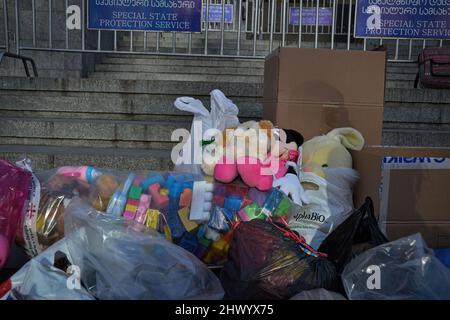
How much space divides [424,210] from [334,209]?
0.46 metres

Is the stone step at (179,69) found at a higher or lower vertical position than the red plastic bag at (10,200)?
higher

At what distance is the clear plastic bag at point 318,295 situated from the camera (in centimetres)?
157

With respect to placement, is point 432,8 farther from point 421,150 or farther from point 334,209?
point 334,209

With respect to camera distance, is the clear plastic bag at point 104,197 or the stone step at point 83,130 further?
the stone step at point 83,130

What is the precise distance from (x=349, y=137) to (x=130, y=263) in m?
1.72

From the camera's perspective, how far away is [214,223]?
2.07m

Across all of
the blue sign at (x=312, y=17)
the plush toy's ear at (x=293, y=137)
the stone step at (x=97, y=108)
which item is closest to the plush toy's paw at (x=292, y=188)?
the plush toy's ear at (x=293, y=137)

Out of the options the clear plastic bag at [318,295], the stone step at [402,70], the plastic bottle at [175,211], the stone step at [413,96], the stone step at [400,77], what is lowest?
the clear plastic bag at [318,295]

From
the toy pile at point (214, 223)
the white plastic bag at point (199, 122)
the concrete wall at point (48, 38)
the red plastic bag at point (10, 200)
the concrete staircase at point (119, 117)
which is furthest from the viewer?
the concrete wall at point (48, 38)

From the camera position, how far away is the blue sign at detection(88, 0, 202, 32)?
4.58 meters

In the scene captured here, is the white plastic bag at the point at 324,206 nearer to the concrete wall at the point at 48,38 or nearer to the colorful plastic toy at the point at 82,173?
the colorful plastic toy at the point at 82,173

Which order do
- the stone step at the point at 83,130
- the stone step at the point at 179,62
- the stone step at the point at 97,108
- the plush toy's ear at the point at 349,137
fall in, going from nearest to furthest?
the plush toy's ear at the point at 349,137 < the stone step at the point at 83,130 < the stone step at the point at 97,108 < the stone step at the point at 179,62

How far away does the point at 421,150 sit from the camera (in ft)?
7.35

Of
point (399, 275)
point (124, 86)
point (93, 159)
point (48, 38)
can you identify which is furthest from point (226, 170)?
point (48, 38)
